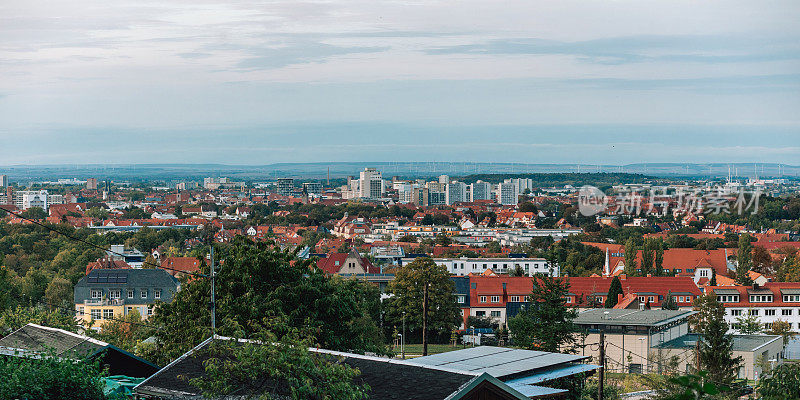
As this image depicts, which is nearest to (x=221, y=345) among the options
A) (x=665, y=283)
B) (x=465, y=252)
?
(x=665, y=283)

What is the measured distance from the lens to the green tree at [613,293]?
45.9 metres

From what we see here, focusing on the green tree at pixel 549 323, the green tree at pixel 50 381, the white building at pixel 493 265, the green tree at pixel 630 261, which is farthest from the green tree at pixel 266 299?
the white building at pixel 493 265

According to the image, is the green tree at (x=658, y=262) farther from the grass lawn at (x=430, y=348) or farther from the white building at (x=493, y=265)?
the grass lawn at (x=430, y=348)

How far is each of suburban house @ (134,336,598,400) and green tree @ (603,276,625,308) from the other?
3116cm

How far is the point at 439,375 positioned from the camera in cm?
1120

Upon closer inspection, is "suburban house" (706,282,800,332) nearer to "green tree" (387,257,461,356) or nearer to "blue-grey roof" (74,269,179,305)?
"green tree" (387,257,461,356)

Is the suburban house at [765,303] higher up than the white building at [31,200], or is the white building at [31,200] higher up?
the suburban house at [765,303]

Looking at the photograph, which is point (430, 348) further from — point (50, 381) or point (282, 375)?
point (282, 375)

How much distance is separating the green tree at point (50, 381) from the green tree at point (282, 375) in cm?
161

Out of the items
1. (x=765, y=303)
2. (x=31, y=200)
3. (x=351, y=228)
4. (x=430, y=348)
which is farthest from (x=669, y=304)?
(x=31, y=200)

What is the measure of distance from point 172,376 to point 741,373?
2414 cm

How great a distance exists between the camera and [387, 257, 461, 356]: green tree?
38.6m

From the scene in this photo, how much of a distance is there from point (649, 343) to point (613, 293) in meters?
13.4

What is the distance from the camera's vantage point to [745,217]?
291 feet
